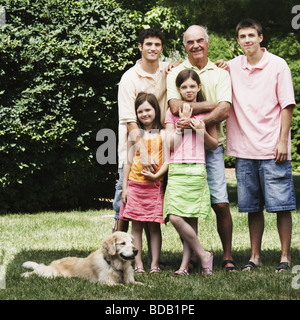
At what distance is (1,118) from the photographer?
945cm

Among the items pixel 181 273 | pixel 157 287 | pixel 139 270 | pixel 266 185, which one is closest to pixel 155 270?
pixel 139 270

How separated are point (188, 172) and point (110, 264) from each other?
3.35 feet

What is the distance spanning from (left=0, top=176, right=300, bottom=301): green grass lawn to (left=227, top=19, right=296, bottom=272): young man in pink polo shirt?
651 millimetres

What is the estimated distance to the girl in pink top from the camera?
5.05 meters

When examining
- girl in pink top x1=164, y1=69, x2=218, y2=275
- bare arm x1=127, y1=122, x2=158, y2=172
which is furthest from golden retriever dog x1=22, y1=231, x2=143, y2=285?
bare arm x1=127, y1=122, x2=158, y2=172

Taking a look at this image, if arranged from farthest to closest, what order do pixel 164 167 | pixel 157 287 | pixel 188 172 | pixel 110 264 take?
pixel 164 167
pixel 188 172
pixel 110 264
pixel 157 287

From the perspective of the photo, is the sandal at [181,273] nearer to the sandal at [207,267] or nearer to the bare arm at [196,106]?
the sandal at [207,267]

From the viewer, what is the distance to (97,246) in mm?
6898

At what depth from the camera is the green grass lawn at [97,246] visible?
4.48 meters

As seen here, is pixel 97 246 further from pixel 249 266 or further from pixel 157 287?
pixel 157 287

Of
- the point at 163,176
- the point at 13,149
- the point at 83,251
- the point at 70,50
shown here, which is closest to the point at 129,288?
the point at 163,176

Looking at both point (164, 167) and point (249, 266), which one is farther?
point (249, 266)
